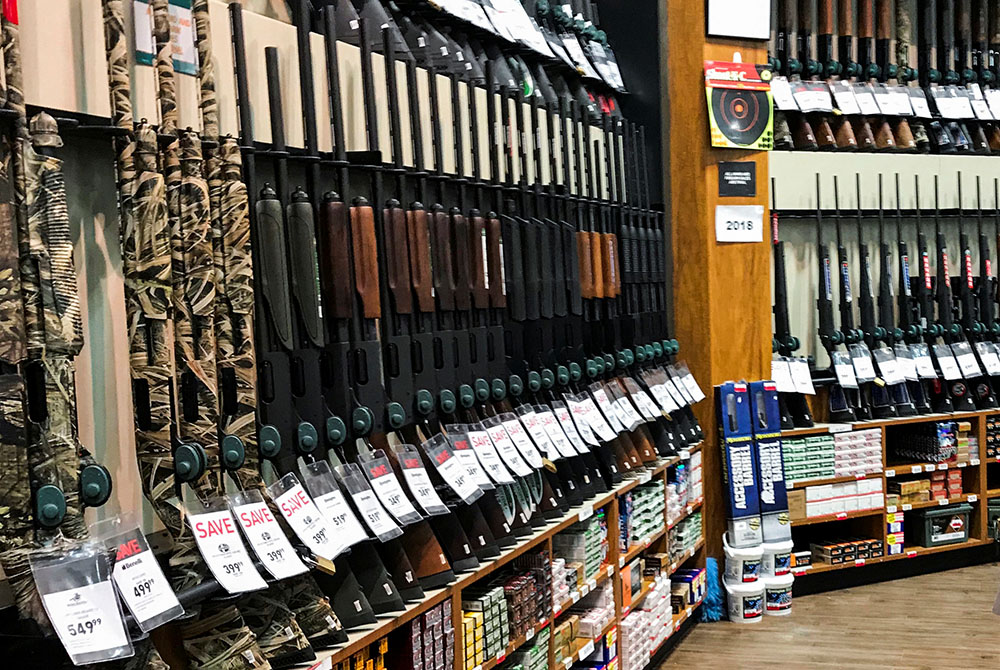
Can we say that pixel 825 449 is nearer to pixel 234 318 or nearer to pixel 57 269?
pixel 234 318

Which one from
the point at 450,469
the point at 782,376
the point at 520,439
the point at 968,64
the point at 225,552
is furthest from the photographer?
the point at 968,64

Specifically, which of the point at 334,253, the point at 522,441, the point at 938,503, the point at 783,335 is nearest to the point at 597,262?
the point at 522,441

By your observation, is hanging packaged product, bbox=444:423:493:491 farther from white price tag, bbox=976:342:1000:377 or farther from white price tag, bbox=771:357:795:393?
white price tag, bbox=976:342:1000:377

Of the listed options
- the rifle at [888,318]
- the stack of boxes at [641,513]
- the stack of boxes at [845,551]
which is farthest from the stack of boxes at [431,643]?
the rifle at [888,318]

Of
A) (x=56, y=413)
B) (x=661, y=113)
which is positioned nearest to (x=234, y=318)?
(x=56, y=413)

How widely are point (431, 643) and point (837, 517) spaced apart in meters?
3.89

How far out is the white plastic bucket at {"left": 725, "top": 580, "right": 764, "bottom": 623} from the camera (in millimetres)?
5645

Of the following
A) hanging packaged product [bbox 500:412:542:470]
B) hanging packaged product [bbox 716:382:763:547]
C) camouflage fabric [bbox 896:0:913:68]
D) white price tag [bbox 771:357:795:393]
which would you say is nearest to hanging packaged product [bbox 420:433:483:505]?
hanging packaged product [bbox 500:412:542:470]

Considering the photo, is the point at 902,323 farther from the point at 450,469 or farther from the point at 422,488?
the point at 422,488

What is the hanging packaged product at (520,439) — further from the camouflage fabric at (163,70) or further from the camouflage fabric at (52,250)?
the camouflage fabric at (52,250)

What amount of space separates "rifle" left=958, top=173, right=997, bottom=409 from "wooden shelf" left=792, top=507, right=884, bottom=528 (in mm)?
996

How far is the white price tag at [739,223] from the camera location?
5793mm

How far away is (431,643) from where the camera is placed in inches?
114

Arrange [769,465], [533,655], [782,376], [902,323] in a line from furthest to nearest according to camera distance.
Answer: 1. [902,323]
2. [782,376]
3. [769,465]
4. [533,655]
